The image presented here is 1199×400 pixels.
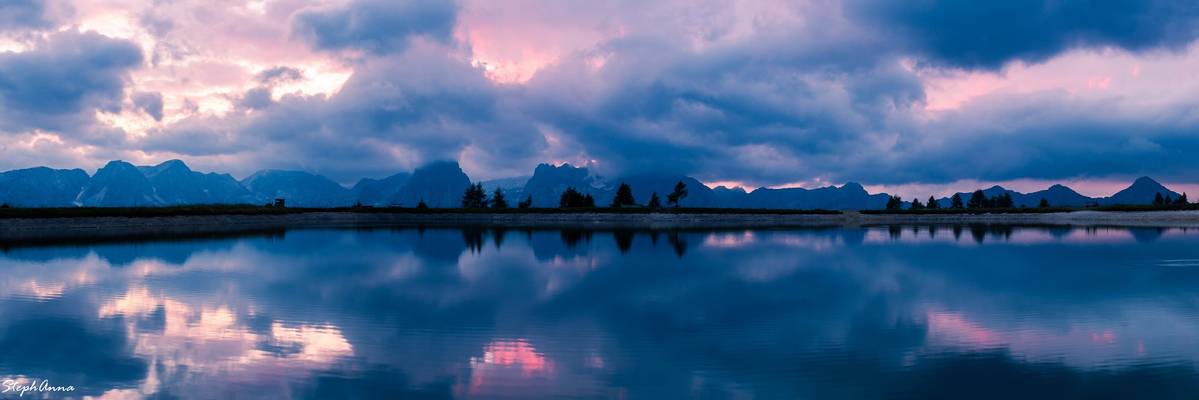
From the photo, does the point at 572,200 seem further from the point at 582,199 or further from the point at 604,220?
the point at 604,220

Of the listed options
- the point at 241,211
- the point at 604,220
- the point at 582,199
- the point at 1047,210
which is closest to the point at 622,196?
the point at 582,199

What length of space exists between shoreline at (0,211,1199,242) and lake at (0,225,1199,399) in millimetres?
67040

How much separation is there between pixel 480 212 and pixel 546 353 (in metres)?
141

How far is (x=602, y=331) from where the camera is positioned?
60.1 ft

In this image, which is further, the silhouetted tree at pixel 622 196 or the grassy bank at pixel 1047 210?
the silhouetted tree at pixel 622 196

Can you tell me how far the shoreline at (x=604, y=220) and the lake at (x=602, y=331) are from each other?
6704 cm

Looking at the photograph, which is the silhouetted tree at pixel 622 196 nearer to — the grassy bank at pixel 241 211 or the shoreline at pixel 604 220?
the grassy bank at pixel 241 211

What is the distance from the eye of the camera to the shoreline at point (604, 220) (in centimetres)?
9844

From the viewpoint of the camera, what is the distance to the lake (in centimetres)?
1316

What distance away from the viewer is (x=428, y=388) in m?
12.8

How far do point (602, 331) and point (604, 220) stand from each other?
12493 centimetres
